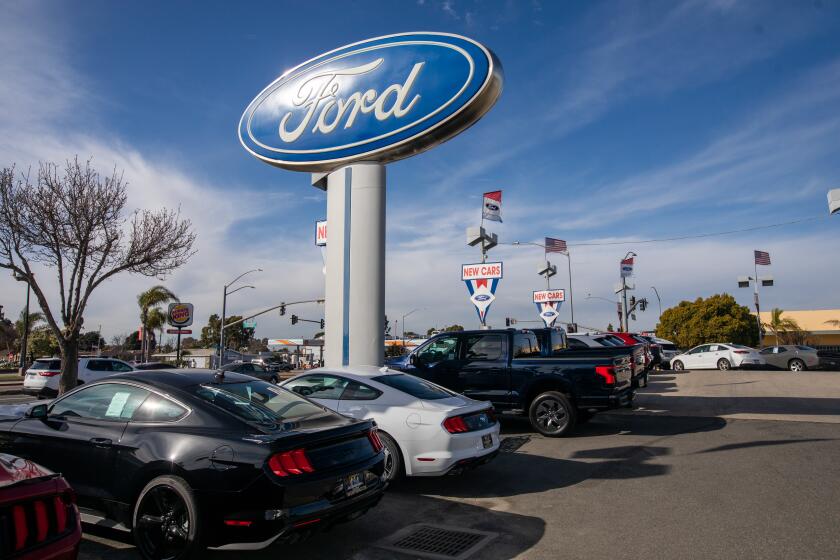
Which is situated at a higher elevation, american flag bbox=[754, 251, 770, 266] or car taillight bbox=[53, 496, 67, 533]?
american flag bbox=[754, 251, 770, 266]

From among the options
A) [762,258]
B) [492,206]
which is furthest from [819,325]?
[492,206]

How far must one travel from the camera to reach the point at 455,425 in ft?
21.3

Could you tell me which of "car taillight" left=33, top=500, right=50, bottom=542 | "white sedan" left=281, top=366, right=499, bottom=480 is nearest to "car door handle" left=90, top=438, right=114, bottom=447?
"car taillight" left=33, top=500, right=50, bottom=542

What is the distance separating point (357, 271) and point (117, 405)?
671cm

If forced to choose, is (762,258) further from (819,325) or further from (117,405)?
(117,405)

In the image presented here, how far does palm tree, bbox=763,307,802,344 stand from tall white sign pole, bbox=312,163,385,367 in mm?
59619

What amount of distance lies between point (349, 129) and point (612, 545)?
30.6 feet

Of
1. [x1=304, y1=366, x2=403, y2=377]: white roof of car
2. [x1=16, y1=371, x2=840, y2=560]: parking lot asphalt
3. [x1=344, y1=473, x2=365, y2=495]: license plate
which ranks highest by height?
[x1=304, y1=366, x2=403, y2=377]: white roof of car

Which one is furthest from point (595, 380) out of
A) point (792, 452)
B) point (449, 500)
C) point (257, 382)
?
point (257, 382)

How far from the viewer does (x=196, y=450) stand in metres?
4.23

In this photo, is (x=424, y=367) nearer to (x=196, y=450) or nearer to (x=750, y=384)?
(x=196, y=450)

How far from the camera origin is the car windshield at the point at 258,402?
465 cm

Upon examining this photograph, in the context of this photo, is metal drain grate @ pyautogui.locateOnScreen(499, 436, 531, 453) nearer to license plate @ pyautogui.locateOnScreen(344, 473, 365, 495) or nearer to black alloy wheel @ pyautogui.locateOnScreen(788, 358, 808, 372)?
license plate @ pyautogui.locateOnScreen(344, 473, 365, 495)

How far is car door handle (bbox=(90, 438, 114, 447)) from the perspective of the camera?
458 cm
